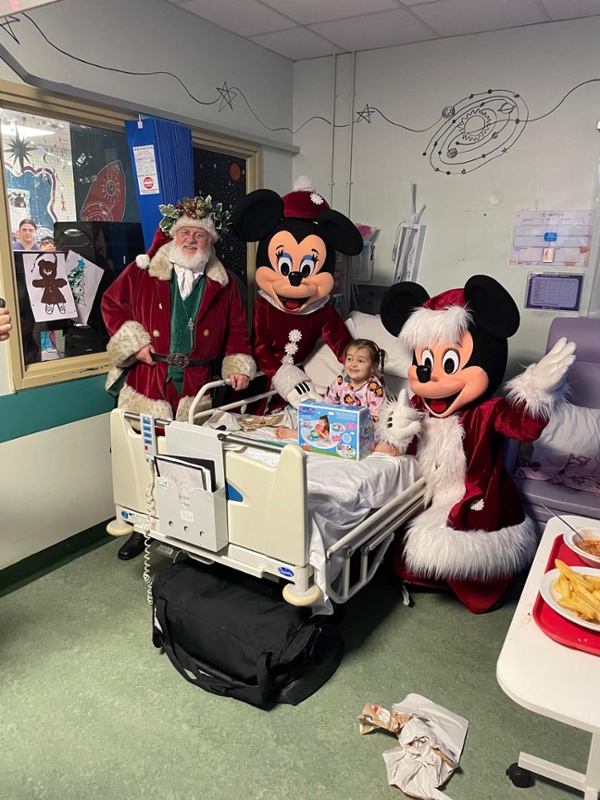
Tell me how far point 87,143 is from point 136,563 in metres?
1.95

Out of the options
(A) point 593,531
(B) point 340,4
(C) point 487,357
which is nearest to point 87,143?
(B) point 340,4

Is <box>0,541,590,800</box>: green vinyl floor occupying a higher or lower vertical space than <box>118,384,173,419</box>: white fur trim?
lower

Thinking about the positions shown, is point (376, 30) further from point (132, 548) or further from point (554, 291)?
point (132, 548)

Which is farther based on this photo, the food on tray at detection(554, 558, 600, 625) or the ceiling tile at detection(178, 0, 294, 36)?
the ceiling tile at detection(178, 0, 294, 36)

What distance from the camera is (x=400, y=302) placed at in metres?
2.79

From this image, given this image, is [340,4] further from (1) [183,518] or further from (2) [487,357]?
(1) [183,518]

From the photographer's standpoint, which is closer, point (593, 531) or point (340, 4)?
point (593, 531)

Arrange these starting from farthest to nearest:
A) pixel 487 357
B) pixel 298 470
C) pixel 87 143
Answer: pixel 87 143 → pixel 487 357 → pixel 298 470

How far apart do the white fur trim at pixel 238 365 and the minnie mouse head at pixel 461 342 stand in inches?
30.9

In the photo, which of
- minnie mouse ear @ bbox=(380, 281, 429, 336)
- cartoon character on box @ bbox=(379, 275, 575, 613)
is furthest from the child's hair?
cartoon character on box @ bbox=(379, 275, 575, 613)

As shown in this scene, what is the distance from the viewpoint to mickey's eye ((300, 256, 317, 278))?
3.09m

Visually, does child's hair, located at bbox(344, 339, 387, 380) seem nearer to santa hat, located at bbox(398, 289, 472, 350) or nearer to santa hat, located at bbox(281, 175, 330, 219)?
santa hat, located at bbox(398, 289, 472, 350)

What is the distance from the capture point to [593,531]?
1855 mm

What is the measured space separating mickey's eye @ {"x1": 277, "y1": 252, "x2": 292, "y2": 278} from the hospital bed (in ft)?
3.46
